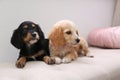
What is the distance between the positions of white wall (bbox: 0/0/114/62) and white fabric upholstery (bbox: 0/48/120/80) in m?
0.30

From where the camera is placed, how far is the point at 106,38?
2008 millimetres

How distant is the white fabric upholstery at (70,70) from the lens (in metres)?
1.22

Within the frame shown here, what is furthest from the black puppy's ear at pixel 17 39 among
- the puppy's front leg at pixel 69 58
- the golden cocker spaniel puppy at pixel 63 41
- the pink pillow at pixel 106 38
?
the pink pillow at pixel 106 38

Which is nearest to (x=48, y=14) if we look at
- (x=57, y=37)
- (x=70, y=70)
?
(x=57, y=37)

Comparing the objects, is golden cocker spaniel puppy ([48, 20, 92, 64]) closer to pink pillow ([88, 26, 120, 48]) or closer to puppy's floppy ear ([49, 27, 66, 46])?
puppy's floppy ear ([49, 27, 66, 46])

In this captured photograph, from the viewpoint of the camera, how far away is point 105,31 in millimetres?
2059

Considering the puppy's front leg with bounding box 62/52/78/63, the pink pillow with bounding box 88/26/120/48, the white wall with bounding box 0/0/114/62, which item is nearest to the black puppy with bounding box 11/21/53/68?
the puppy's front leg with bounding box 62/52/78/63

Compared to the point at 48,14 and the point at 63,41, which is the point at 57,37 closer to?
the point at 63,41

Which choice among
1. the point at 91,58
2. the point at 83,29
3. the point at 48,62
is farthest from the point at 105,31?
the point at 48,62

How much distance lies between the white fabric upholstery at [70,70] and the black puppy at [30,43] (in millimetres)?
50

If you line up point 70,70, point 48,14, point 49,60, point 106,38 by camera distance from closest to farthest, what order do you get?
point 70,70 → point 49,60 → point 48,14 → point 106,38

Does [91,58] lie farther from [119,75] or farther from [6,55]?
[6,55]

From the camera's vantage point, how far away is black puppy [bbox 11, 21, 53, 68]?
4.51ft

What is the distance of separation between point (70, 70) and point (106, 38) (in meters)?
0.81
